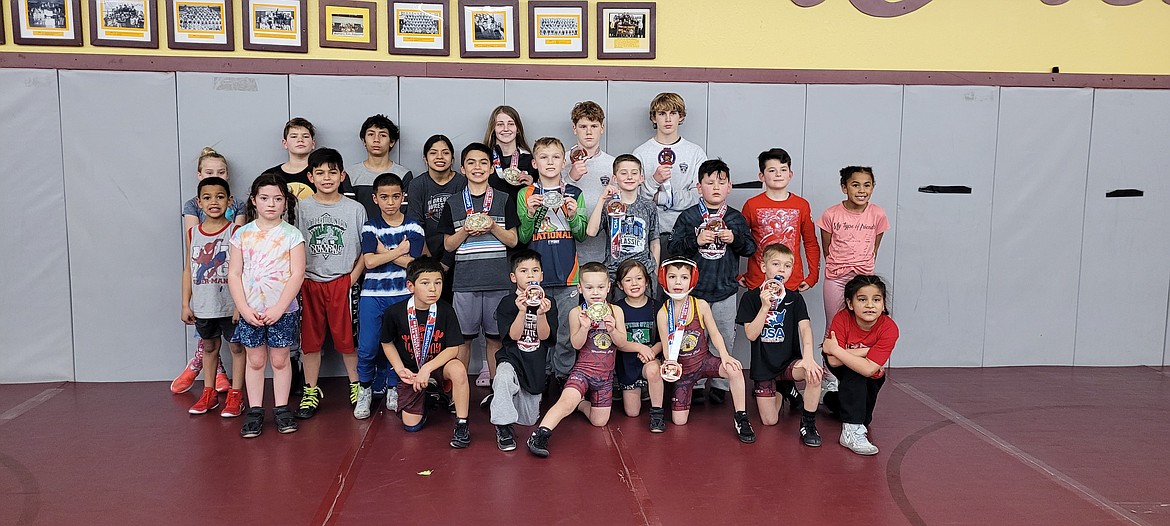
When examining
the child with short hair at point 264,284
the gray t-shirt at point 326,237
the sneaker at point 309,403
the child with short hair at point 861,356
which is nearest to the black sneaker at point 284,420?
the child with short hair at point 264,284

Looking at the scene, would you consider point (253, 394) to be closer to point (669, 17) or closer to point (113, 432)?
point (113, 432)

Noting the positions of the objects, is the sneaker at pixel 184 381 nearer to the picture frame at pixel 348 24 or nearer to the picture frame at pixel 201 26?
the picture frame at pixel 201 26

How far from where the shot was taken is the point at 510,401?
388cm

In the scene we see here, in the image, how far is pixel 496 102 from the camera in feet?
17.2

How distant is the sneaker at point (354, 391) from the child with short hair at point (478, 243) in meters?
0.65

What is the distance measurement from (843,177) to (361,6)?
350 centimetres

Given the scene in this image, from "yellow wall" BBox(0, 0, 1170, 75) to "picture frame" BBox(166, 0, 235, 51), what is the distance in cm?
94

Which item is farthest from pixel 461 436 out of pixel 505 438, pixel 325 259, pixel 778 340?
pixel 778 340

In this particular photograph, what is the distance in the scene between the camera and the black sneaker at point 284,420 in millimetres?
4061

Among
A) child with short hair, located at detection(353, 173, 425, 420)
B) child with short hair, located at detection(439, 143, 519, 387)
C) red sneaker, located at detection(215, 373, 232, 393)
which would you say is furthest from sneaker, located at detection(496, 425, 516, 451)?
red sneaker, located at detection(215, 373, 232, 393)

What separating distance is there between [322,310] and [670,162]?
2.44 metres

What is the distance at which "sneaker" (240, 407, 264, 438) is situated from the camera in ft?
13.0

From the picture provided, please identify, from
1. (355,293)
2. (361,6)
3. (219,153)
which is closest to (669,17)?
(361,6)

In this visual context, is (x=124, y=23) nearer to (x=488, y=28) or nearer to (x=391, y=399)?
(x=488, y=28)
